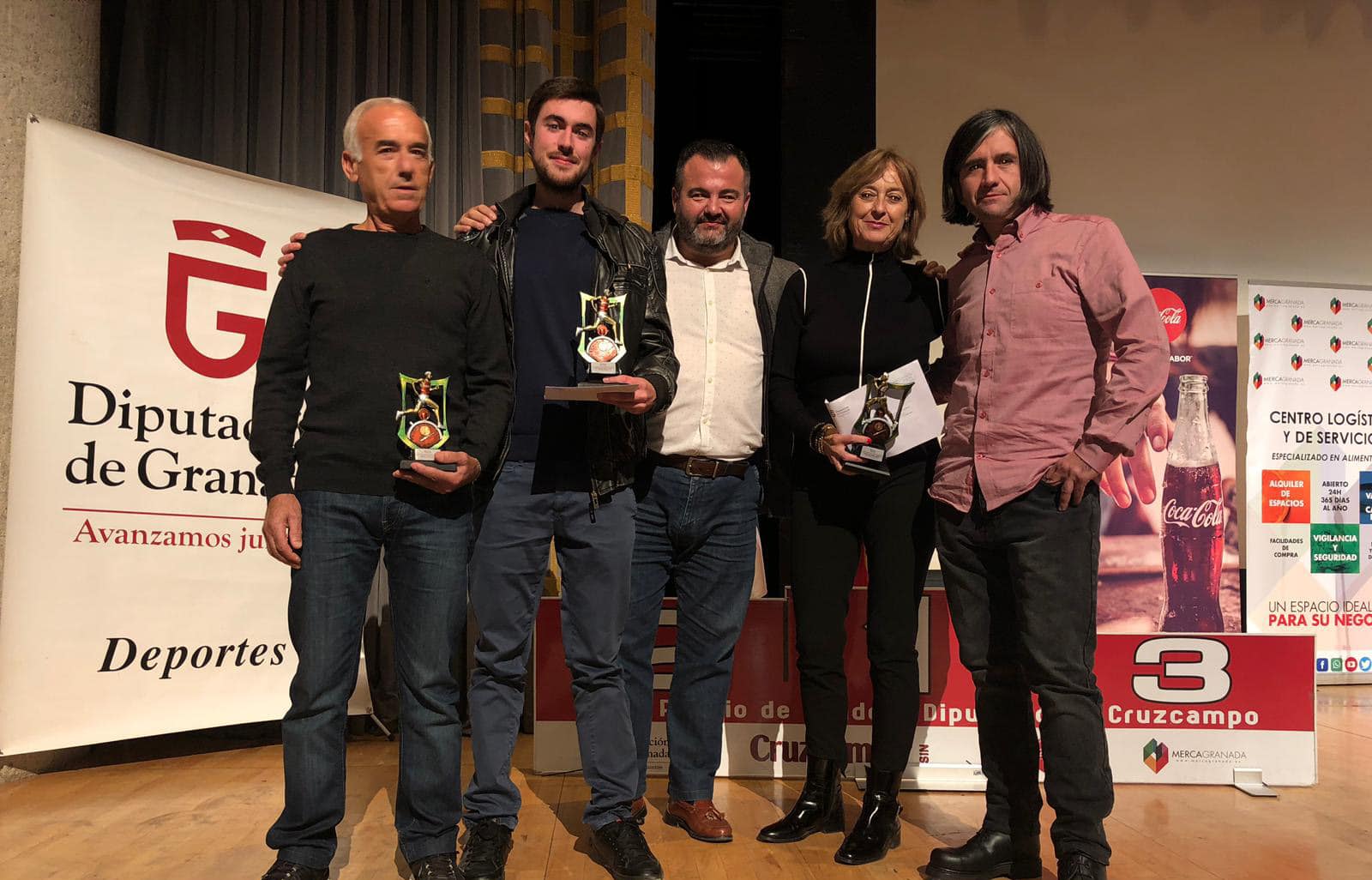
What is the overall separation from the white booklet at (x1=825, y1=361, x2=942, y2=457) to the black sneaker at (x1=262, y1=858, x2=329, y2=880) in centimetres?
139

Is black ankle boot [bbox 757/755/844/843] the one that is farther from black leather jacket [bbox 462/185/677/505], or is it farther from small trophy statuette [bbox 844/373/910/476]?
black leather jacket [bbox 462/185/677/505]

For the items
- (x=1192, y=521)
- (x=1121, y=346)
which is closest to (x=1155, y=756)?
(x=1121, y=346)

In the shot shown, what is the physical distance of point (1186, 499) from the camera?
4.60 metres

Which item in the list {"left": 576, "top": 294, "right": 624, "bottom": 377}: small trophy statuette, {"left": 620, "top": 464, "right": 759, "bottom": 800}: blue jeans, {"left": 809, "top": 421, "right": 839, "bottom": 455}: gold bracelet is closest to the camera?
{"left": 576, "top": 294, "right": 624, "bottom": 377}: small trophy statuette

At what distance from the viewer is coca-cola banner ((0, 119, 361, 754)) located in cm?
283

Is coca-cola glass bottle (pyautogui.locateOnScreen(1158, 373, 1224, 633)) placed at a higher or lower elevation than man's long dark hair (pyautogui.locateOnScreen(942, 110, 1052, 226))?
lower

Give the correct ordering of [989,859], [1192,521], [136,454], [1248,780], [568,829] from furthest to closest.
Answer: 1. [1192,521]
2. [136,454]
3. [1248,780]
4. [568,829]
5. [989,859]

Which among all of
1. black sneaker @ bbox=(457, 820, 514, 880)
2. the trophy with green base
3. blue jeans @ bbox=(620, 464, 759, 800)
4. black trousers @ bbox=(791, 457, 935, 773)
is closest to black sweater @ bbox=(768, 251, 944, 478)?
black trousers @ bbox=(791, 457, 935, 773)

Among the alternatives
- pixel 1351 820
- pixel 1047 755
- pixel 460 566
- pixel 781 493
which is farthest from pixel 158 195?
pixel 1351 820

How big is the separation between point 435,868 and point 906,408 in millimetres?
1341

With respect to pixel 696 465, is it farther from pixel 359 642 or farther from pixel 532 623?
pixel 359 642

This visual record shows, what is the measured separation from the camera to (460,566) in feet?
6.38

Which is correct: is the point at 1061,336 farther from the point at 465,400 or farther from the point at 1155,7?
the point at 1155,7

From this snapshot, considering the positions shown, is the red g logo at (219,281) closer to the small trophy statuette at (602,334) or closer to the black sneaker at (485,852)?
the small trophy statuette at (602,334)
